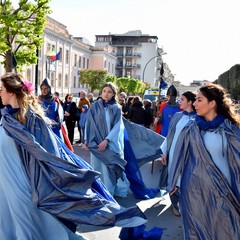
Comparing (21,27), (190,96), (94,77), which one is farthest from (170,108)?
(94,77)

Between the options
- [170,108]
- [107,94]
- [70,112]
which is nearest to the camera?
[107,94]

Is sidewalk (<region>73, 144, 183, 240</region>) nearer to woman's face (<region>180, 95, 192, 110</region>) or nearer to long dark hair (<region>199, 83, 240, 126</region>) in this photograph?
woman's face (<region>180, 95, 192, 110</region>)

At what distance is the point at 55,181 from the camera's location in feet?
9.76

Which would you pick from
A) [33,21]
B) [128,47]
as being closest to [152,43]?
[128,47]

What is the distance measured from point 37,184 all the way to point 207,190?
1.43 meters

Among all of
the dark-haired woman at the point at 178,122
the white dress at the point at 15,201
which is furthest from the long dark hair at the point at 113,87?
the white dress at the point at 15,201

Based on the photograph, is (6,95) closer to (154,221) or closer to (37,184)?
(37,184)

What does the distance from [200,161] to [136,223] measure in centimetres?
77

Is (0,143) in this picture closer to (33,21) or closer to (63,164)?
(63,164)

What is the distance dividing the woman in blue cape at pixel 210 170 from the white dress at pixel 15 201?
50.9 inches

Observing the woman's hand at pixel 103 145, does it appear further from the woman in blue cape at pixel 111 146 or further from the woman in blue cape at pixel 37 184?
the woman in blue cape at pixel 37 184

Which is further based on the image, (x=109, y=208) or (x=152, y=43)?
(x=152, y=43)

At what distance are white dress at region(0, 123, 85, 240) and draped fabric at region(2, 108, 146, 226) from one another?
69 millimetres

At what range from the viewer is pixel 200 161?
10.2ft
